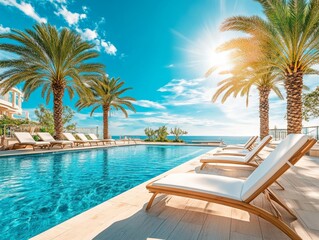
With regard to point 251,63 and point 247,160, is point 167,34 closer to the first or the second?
point 251,63

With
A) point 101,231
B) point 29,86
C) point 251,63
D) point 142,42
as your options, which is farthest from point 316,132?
point 29,86

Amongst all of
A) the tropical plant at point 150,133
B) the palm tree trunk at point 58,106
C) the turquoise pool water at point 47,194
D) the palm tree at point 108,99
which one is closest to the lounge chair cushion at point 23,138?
the palm tree trunk at point 58,106

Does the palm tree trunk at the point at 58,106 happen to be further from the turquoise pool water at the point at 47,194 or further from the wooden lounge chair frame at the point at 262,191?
the wooden lounge chair frame at the point at 262,191

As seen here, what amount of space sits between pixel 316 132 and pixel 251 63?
598 cm

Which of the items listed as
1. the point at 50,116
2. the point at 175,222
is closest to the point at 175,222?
the point at 175,222

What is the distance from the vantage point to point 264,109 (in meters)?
11.7

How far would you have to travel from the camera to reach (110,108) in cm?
1917

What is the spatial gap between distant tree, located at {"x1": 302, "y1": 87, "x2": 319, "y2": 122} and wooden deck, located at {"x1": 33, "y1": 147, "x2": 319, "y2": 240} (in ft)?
52.1

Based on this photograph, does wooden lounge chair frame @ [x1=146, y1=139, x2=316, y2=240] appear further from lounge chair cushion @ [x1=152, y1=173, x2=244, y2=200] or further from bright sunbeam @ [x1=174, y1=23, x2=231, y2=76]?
bright sunbeam @ [x1=174, y1=23, x2=231, y2=76]

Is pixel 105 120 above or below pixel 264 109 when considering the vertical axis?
below

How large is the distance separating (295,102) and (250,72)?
2.56 meters

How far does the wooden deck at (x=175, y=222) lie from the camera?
1800 mm

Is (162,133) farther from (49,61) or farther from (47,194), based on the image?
(47,194)

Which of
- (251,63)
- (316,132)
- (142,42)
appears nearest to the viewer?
(251,63)
